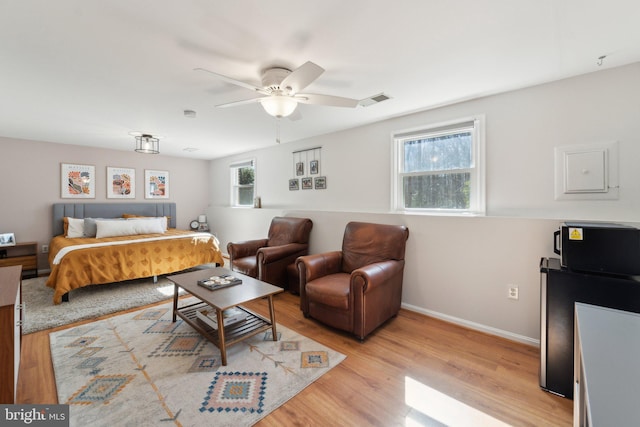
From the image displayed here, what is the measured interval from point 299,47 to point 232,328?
7.51 feet

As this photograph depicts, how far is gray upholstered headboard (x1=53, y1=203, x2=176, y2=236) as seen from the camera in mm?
4578

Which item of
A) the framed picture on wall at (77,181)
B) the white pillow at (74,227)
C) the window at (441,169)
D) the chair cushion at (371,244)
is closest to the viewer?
the window at (441,169)

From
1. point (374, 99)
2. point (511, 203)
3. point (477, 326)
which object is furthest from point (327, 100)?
point (477, 326)

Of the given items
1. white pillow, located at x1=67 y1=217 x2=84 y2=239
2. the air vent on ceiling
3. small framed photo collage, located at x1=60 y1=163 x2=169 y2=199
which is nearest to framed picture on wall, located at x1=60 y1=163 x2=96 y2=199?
small framed photo collage, located at x1=60 y1=163 x2=169 y2=199

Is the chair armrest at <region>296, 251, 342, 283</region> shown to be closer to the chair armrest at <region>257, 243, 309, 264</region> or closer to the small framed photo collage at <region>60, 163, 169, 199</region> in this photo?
the chair armrest at <region>257, 243, 309, 264</region>

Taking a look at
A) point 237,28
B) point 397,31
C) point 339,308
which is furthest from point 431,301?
point 237,28

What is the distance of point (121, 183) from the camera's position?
5.28 meters

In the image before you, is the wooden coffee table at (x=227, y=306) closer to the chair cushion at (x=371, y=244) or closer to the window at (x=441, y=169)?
the chair cushion at (x=371, y=244)

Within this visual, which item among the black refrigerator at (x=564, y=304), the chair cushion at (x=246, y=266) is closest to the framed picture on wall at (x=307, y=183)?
the chair cushion at (x=246, y=266)

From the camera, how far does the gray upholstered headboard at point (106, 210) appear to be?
4578 mm

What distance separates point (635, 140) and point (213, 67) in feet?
10.6

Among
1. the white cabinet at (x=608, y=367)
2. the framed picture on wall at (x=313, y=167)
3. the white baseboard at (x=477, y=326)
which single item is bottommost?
the white baseboard at (x=477, y=326)

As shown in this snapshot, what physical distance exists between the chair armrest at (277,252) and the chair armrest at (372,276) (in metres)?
1.40

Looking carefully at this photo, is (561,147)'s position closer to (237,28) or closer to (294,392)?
(237,28)
